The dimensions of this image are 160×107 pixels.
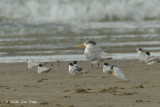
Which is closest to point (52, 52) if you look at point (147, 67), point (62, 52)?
point (62, 52)

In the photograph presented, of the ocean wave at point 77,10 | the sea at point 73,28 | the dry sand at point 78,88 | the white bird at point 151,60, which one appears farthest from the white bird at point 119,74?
the ocean wave at point 77,10

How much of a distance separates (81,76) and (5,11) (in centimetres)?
3146

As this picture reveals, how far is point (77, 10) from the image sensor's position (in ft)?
149

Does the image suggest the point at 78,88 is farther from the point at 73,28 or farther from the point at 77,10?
the point at 77,10

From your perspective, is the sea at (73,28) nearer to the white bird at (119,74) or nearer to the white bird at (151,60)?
the white bird at (151,60)

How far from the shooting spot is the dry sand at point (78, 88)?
9.52m

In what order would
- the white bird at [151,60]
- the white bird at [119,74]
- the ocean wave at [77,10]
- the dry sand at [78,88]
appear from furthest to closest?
the ocean wave at [77,10], the white bird at [151,60], the white bird at [119,74], the dry sand at [78,88]

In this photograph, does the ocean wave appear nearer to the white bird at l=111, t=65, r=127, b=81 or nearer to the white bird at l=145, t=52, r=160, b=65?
the white bird at l=145, t=52, r=160, b=65

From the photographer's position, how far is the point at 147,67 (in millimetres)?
16094

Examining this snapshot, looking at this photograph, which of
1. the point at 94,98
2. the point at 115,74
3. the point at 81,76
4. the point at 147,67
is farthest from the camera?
the point at 147,67

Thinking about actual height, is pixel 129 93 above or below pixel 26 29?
below

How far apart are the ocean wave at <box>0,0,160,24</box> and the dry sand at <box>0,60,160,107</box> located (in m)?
25.5

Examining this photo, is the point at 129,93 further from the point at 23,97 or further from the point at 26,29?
the point at 26,29

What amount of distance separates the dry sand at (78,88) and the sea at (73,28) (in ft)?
13.0
